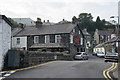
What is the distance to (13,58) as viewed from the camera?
13.7 m

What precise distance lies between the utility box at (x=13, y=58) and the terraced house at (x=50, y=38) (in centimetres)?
2334

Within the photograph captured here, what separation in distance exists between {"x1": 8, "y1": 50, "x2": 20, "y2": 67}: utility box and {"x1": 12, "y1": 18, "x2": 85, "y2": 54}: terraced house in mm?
23341

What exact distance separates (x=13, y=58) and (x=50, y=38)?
2522 cm

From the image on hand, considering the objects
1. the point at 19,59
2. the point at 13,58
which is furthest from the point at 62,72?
the point at 13,58

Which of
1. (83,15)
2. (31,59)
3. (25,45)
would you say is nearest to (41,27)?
(25,45)

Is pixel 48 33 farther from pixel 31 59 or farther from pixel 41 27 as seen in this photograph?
pixel 31 59

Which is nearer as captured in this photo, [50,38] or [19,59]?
[19,59]

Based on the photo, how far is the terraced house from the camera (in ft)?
123

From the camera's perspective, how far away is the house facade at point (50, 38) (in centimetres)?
3759

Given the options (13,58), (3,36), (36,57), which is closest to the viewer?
(3,36)

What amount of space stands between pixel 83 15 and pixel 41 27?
77844mm

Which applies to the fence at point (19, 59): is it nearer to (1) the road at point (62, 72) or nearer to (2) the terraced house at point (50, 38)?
(1) the road at point (62, 72)

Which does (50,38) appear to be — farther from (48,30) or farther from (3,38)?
(3,38)

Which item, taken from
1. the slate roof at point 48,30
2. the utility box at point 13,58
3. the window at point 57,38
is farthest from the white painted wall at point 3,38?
the slate roof at point 48,30
